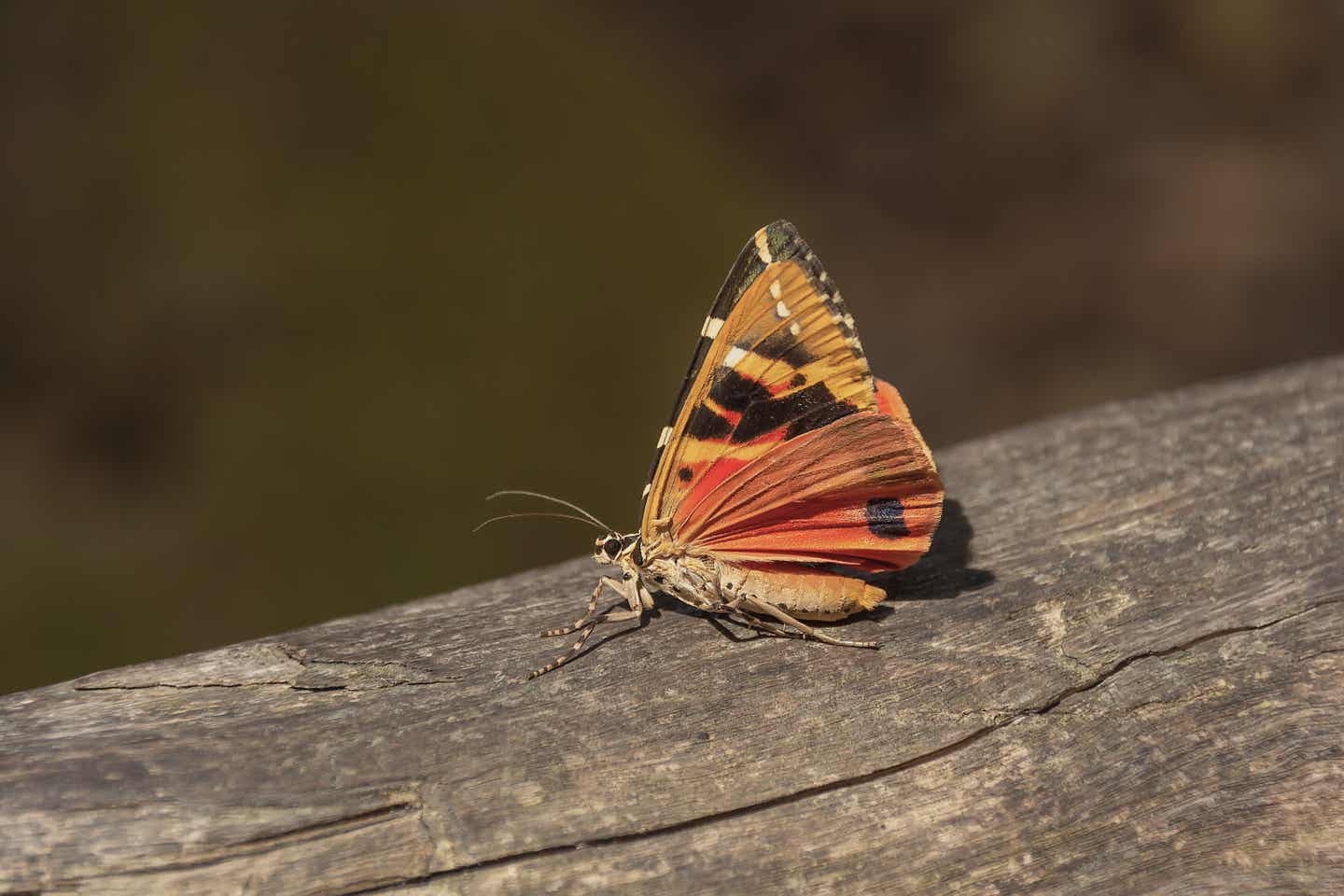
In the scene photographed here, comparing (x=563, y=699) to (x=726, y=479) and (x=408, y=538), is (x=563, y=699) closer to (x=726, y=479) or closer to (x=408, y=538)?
(x=726, y=479)

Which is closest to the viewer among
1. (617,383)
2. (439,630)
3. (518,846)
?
(518,846)

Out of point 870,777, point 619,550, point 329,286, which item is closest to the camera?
point 870,777

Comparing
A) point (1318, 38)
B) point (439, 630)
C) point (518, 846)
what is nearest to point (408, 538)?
point (439, 630)

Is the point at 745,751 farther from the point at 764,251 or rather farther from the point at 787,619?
the point at 764,251

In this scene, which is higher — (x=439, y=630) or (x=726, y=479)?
(x=726, y=479)

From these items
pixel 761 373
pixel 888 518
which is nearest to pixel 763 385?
pixel 761 373

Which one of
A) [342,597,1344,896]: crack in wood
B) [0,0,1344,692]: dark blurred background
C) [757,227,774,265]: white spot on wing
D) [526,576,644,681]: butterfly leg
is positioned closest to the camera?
[342,597,1344,896]: crack in wood

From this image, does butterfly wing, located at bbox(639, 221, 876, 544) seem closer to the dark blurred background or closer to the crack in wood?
the crack in wood

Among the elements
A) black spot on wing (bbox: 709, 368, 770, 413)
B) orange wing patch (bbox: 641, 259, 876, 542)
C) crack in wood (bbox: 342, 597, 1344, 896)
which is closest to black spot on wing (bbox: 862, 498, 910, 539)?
orange wing patch (bbox: 641, 259, 876, 542)
